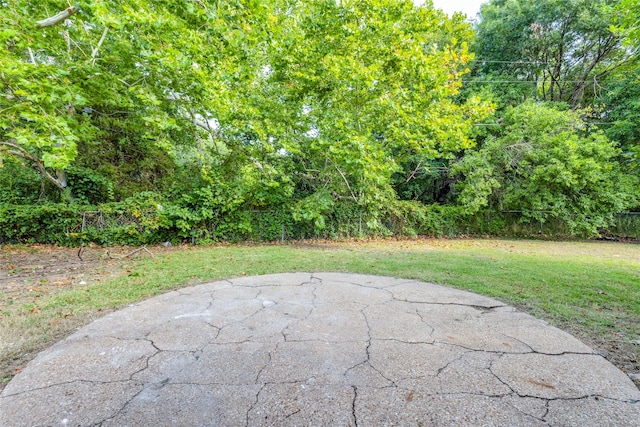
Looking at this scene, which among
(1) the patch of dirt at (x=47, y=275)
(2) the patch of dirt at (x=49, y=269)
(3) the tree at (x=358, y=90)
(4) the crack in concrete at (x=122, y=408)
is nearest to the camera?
(4) the crack in concrete at (x=122, y=408)

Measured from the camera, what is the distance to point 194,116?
315 inches

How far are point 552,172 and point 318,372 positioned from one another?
10560 millimetres

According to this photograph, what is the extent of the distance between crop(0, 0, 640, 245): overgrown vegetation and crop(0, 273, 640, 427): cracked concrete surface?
3.47 meters

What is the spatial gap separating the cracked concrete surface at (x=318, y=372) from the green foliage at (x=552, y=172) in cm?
836

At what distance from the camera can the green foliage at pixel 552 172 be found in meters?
9.28

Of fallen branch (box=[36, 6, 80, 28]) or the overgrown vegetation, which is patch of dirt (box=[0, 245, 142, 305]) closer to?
the overgrown vegetation

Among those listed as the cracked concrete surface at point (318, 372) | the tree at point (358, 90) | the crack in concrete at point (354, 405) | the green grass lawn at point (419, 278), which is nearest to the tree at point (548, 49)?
the tree at point (358, 90)

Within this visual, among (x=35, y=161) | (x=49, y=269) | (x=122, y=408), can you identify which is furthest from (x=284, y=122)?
(x=122, y=408)

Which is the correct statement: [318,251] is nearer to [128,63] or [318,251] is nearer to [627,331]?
[627,331]

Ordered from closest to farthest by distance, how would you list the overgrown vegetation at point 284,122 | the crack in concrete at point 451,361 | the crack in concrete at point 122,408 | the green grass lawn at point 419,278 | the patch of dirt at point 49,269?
the crack in concrete at point 122,408, the crack in concrete at point 451,361, the green grass lawn at point 419,278, the patch of dirt at point 49,269, the overgrown vegetation at point 284,122

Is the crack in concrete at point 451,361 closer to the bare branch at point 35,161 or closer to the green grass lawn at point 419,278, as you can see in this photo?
the green grass lawn at point 419,278

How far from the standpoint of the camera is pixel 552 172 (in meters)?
9.19

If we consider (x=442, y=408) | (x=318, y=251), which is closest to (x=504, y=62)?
(x=318, y=251)

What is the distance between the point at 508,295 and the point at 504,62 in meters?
12.6
